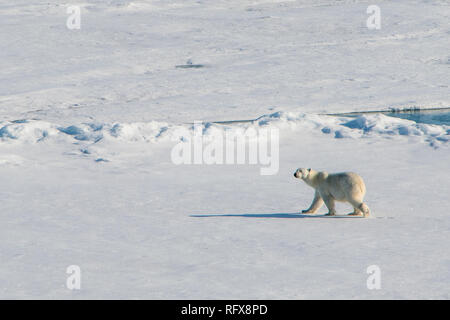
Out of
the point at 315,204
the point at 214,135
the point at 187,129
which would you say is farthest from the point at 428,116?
the point at 315,204

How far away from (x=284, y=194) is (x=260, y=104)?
18.2ft

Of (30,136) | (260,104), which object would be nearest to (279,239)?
(30,136)

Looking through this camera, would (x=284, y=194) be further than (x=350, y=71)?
No

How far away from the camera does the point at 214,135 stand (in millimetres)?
10102

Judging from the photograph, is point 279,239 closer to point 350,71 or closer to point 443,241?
point 443,241

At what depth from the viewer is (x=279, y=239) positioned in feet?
18.9

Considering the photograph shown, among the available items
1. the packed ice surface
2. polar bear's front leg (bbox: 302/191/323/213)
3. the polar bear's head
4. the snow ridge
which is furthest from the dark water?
the polar bear's head

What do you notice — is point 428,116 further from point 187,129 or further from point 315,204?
point 315,204

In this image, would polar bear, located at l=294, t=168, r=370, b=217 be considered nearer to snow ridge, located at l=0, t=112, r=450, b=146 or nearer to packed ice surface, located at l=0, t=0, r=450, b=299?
packed ice surface, located at l=0, t=0, r=450, b=299

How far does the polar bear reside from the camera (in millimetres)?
6176

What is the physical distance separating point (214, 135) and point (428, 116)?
3.96 metres

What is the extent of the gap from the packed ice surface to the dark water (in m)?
0.46

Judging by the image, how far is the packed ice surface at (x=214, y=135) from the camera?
5.01m

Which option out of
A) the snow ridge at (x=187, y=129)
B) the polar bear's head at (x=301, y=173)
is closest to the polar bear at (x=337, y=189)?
the polar bear's head at (x=301, y=173)
